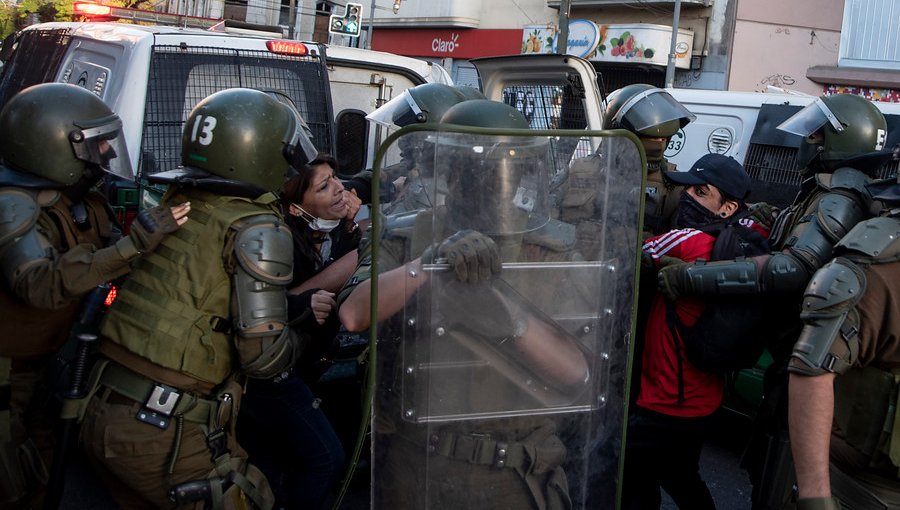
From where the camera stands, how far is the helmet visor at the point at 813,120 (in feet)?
11.2

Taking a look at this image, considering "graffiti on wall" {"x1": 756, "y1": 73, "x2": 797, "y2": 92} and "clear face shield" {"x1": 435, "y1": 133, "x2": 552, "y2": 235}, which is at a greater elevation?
"graffiti on wall" {"x1": 756, "y1": 73, "x2": 797, "y2": 92}

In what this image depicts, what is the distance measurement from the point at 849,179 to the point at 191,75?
10.9 feet

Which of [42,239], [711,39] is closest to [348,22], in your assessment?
[711,39]

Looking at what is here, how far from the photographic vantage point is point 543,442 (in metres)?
2.31

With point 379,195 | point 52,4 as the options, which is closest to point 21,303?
point 379,195

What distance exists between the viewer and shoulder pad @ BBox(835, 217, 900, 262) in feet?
7.81

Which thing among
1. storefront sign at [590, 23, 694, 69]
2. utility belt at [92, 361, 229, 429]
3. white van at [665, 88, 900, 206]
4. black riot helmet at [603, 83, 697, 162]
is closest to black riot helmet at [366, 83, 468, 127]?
black riot helmet at [603, 83, 697, 162]

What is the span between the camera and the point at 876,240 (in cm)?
240

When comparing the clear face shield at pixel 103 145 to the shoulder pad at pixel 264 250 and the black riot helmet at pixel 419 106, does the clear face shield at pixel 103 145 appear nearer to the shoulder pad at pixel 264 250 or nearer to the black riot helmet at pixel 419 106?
the shoulder pad at pixel 264 250

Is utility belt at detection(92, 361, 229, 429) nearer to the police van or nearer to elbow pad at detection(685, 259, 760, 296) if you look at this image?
elbow pad at detection(685, 259, 760, 296)

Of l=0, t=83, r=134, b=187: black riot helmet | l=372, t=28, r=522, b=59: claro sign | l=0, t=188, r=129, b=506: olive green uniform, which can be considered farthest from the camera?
l=372, t=28, r=522, b=59: claro sign

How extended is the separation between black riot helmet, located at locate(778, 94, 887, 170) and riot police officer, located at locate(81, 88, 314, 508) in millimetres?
2096

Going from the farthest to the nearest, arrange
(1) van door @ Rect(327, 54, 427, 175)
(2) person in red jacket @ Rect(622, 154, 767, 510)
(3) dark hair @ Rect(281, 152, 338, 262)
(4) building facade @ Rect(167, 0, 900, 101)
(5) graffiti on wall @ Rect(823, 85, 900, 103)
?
1. (4) building facade @ Rect(167, 0, 900, 101)
2. (5) graffiti on wall @ Rect(823, 85, 900, 103)
3. (1) van door @ Rect(327, 54, 427, 175)
4. (3) dark hair @ Rect(281, 152, 338, 262)
5. (2) person in red jacket @ Rect(622, 154, 767, 510)

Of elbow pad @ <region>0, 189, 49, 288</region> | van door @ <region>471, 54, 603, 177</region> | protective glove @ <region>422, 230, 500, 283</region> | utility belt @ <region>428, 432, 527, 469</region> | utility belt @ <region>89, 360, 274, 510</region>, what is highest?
van door @ <region>471, 54, 603, 177</region>
